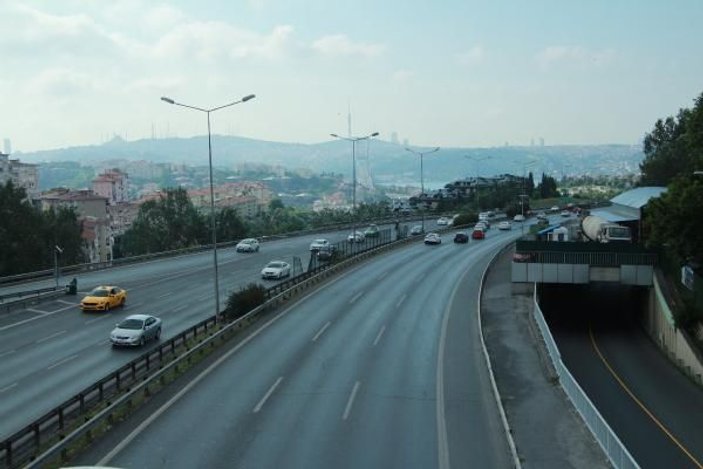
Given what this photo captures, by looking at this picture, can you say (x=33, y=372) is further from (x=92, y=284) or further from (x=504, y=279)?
(x=504, y=279)

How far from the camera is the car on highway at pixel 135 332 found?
27.6 m

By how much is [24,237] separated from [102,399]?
47736 millimetres

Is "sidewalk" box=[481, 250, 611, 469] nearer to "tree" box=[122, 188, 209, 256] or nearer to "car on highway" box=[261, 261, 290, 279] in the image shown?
"car on highway" box=[261, 261, 290, 279]

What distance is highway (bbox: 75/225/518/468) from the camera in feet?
52.1

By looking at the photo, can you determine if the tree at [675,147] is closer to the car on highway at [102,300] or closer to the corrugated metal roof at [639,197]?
the corrugated metal roof at [639,197]

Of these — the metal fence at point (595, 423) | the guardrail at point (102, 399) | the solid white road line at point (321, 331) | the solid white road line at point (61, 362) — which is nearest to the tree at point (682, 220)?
the metal fence at point (595, 423)

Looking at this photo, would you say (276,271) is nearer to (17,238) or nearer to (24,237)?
(24,237)

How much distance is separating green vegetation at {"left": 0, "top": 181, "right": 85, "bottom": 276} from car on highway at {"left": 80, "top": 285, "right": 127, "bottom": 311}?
26.6 m

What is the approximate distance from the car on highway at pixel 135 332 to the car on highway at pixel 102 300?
710 cm

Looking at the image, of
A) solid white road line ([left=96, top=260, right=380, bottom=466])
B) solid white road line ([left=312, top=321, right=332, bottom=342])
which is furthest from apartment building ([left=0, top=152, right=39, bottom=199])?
solid white road line ([left=312, top=321, right=332, bottom=342])

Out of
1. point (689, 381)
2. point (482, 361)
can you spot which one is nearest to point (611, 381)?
point (689, 381)

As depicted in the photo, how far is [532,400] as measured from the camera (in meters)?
20.5

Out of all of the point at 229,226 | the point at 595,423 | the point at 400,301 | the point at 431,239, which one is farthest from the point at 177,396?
the point at 229,226

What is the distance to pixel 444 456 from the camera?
15.9m
